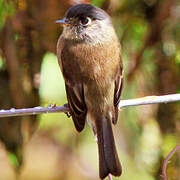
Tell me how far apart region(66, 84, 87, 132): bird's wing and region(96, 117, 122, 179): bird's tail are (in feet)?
0.39

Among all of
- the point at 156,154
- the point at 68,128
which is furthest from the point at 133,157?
the point at 68,128

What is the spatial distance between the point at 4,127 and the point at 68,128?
0.98 metres

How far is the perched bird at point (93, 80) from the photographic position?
272 cm

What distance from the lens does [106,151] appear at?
2.70 m

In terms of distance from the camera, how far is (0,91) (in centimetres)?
312

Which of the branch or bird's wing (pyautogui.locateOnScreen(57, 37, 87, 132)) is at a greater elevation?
the branch

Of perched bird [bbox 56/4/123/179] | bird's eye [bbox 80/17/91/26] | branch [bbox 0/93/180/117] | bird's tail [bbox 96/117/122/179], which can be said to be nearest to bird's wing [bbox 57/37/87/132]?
perched bird [bbox 56/4/123/179]

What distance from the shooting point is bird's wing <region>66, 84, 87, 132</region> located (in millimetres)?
2754

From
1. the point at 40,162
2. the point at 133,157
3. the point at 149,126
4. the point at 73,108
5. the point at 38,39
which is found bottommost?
the point at 40,162

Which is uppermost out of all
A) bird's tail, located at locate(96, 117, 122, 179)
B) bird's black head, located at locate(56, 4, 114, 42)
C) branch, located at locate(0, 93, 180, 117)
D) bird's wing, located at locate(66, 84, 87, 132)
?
bird's black head, located at locate(56, 4, 114, 42)

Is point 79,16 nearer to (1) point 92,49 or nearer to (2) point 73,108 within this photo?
(1) point 92,49

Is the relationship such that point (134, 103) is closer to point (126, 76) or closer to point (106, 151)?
point (106, 151)

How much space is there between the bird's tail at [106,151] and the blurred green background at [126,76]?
0.60 metres

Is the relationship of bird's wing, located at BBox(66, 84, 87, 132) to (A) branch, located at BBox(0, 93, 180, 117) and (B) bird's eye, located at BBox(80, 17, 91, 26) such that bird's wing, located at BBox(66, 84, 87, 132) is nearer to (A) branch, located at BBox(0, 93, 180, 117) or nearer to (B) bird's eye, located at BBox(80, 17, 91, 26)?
(A) branch, located at BBox(0, 93, 180, 117)
